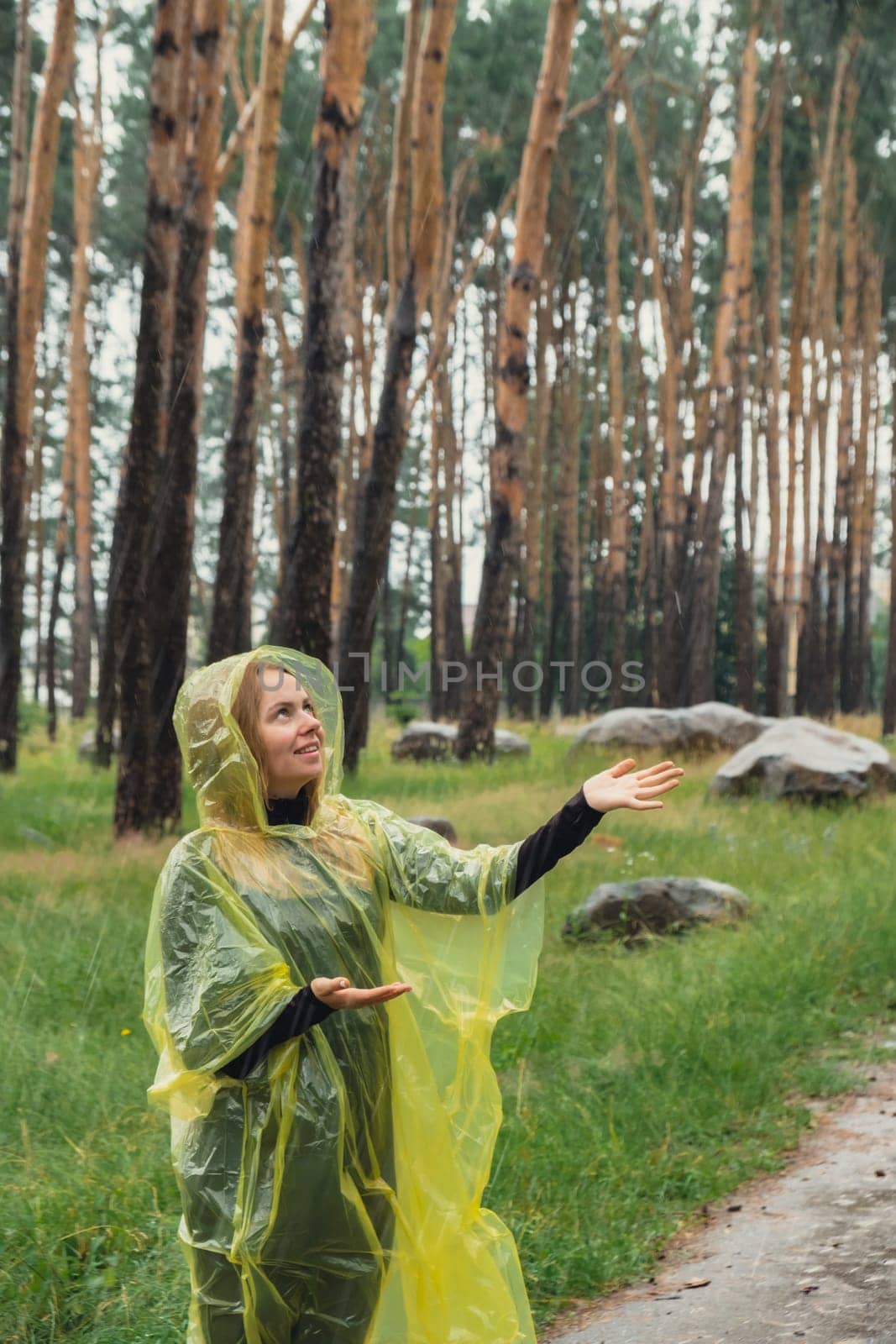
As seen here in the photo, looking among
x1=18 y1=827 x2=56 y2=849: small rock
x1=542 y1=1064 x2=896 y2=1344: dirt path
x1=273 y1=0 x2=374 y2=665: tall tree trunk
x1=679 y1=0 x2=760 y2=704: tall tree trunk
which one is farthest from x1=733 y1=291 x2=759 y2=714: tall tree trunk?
x1=542 y1=1064 x2=896 y2=1344: dirt path

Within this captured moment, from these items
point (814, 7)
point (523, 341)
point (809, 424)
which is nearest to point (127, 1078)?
point (523, 341)

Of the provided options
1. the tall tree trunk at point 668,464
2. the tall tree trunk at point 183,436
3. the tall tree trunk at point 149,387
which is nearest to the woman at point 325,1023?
the tall tree trunk at point 183,436

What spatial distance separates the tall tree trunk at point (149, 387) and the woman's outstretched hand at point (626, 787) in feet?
24.3

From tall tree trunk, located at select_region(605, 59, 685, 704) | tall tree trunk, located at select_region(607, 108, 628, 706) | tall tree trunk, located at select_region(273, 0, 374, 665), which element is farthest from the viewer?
tall tree trunk, located at select_region(607, 108, 628, 706)

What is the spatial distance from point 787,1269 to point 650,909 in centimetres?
369

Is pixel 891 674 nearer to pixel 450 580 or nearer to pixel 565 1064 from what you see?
pixel 450 580

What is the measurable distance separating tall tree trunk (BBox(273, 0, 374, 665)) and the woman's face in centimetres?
676

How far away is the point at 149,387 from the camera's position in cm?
1020

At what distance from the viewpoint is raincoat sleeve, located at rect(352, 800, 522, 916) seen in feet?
9.50

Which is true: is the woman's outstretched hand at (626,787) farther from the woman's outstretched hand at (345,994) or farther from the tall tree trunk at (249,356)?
the tall tree trunk at (249,356)

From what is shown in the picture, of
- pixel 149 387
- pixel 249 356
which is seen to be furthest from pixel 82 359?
pixel 149 387

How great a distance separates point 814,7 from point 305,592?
13.6 m

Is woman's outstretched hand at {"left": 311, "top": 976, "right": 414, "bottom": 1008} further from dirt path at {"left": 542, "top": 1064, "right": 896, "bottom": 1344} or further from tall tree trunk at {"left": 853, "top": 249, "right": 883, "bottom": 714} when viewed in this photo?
tall tree trunk at {"left": 853, "top": 249, "right": 883, "bottom": 714}

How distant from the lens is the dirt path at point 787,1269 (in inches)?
140
